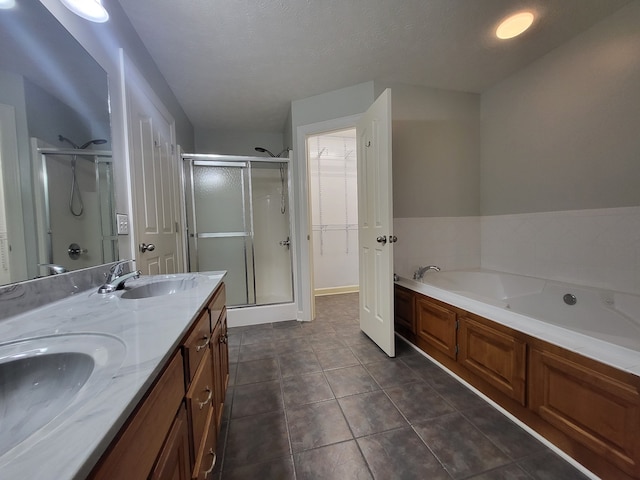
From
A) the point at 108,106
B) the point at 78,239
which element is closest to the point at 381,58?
the point at 108,106

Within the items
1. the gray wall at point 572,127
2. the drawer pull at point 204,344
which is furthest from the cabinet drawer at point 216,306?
the gray wall at point 572,127

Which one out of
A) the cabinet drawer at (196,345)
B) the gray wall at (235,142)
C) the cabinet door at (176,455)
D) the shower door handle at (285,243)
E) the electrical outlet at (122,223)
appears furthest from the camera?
the gray wall at (235,142)

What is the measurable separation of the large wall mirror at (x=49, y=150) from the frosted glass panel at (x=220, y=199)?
1.62 meters

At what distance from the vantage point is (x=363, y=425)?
1.28 meters

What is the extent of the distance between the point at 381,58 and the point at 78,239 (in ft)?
7.41

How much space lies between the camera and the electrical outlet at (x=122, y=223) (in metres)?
1.30

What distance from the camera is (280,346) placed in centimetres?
214

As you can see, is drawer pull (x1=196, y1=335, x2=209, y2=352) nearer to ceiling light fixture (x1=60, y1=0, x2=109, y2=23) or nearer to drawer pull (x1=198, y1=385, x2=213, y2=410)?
drawer pull (x1=198, y1=385, x2=213, y2=410)

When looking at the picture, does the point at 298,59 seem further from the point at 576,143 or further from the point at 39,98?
the point at 576,143

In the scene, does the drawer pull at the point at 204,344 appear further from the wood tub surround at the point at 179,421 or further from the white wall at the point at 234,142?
the white wall at the point at 234,142

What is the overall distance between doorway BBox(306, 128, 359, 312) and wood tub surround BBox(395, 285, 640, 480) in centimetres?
219

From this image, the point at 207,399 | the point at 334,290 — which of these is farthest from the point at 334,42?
the point at 334,290

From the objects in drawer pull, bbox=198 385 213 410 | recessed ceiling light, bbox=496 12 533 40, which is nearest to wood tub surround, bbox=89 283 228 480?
drawer pull, bbox=198 385 213 410

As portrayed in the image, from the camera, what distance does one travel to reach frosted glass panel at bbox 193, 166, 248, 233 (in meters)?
2.82
